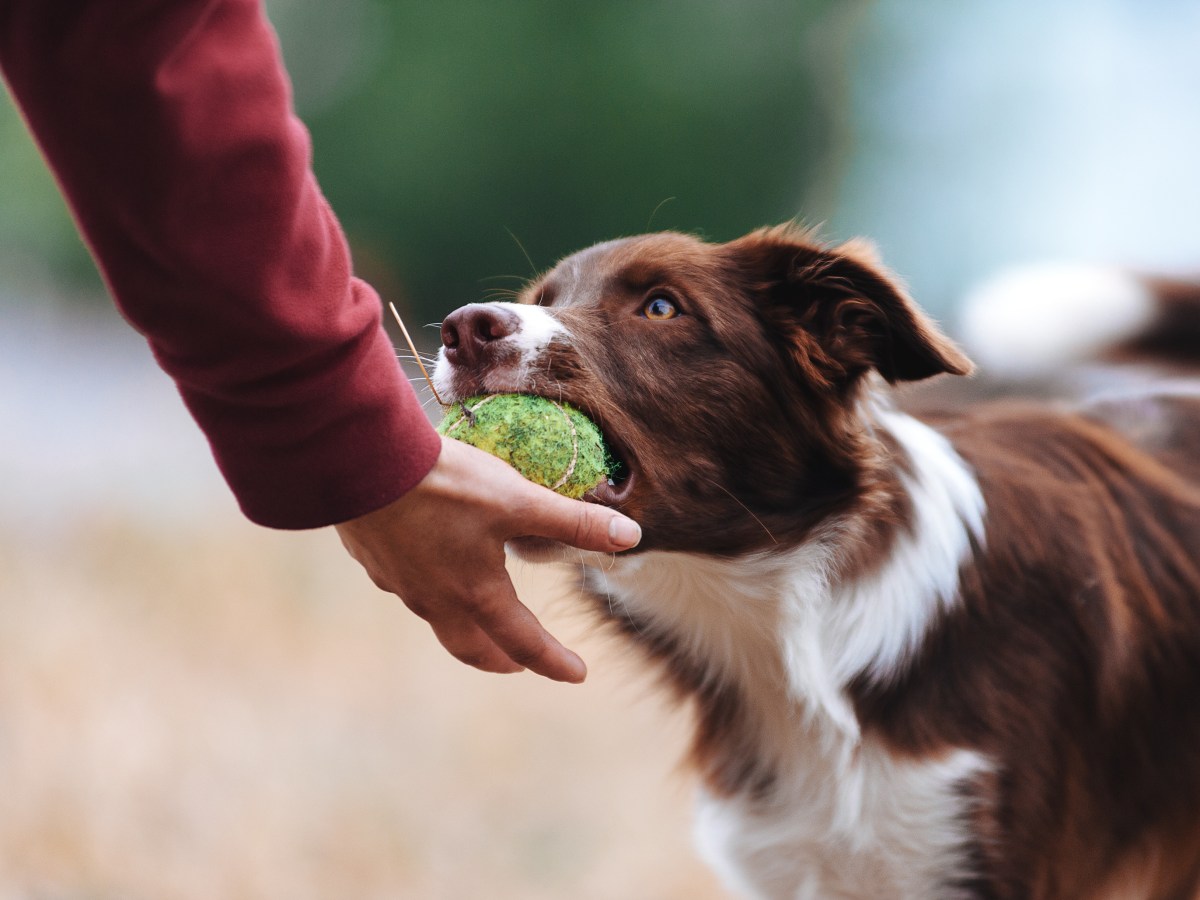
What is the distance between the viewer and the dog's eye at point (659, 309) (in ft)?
7.34

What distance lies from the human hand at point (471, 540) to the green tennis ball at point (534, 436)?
0.13 m

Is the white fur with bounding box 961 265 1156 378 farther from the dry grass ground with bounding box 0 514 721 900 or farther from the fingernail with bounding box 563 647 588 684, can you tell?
the fingernail with bounding box 563 647 588 684

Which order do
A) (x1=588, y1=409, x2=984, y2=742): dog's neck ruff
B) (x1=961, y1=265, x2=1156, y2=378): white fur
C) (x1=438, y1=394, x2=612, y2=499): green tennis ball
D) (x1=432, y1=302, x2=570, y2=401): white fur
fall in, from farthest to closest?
(x1=961, y1=265, x2=1156, y2=378): white fur
(x1=588, y1=409, x2=984, y2=742): dog's neck ruff
(x1=432, y1=302, x2=570, y2=401): white fur
(x1=438, y1=394, x2=612, y2=499): green tennis ball

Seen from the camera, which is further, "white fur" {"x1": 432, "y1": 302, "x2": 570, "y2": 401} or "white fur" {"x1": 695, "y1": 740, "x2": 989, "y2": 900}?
"white fur" {"x1": 695, "y1": 740, "x2": 989, "y2": 900}

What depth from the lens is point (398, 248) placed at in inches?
368

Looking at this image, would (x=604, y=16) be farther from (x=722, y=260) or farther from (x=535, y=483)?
(x=535, y=483)

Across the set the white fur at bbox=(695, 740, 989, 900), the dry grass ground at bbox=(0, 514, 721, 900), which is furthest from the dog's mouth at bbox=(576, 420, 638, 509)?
the white fur at bbox=(695, 740, 989, 900)

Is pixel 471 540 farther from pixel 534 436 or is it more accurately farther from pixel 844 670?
pixel 844 670

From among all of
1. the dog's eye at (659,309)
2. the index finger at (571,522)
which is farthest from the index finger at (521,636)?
the dog's eye at (659,309)

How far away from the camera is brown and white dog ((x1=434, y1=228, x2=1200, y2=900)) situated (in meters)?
2.21

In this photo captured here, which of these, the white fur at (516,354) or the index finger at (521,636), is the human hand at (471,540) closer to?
the index finger at (521,636)

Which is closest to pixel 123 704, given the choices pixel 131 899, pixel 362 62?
pixel 131 899

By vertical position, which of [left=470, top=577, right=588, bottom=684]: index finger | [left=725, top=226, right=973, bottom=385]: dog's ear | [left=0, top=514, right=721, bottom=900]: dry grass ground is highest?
[left=725, top=226, right=973, bottom=385]: dog's ear

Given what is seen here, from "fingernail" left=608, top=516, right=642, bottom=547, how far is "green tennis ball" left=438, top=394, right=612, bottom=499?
15 cm
